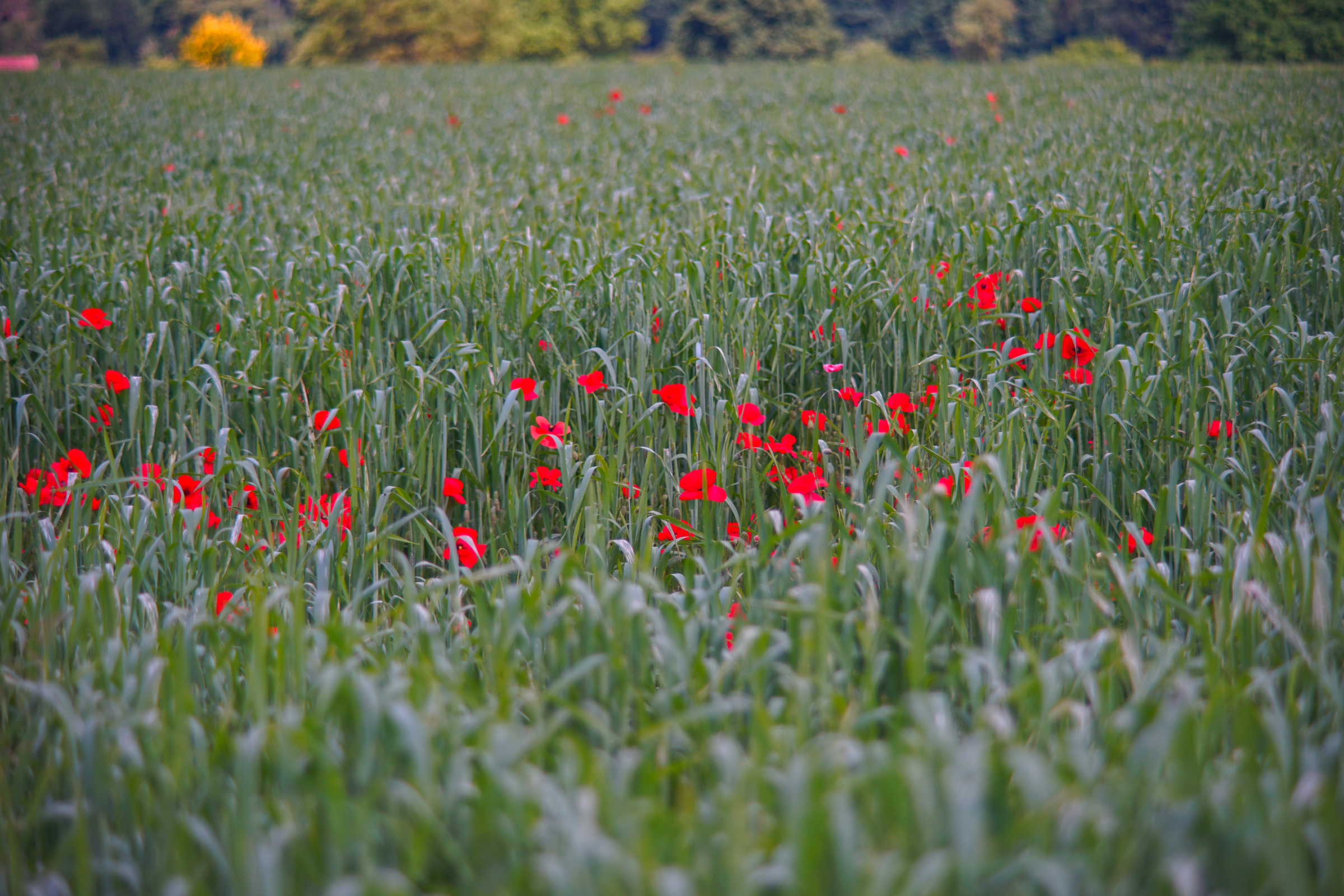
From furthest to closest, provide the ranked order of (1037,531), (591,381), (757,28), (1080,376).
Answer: (757,28)
(1080,376)
(591,381)
(1037,531)

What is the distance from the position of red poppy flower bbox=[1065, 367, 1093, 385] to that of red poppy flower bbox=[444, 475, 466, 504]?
1.89 m

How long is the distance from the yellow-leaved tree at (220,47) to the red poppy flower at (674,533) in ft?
134

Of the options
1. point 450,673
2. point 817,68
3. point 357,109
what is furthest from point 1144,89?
point 450,673

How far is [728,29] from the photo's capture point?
39.7 m

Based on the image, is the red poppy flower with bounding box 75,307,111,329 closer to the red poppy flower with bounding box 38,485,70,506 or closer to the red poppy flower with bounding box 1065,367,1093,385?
the red poppy flower with bounding box 38,485,70,506

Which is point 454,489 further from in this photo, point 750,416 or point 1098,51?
point 1098,51

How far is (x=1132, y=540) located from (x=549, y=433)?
1561mm

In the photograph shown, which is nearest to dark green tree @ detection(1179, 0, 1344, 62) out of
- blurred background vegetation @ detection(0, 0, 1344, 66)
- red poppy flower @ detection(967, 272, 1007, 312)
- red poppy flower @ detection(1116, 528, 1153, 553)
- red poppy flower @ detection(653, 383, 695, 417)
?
blurred background vegetation @ detection(0, 0, 1344, 66)

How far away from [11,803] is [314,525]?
98 cm

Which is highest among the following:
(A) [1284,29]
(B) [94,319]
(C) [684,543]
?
(A) [1284,29]

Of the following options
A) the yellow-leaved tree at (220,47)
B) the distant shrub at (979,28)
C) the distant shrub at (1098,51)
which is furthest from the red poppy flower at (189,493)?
the distant shrub at (979,28)

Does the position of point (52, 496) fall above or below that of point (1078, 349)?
below

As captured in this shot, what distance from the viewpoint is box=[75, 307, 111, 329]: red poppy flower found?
2.96m

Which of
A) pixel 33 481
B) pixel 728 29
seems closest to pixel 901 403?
pixel 33 481
